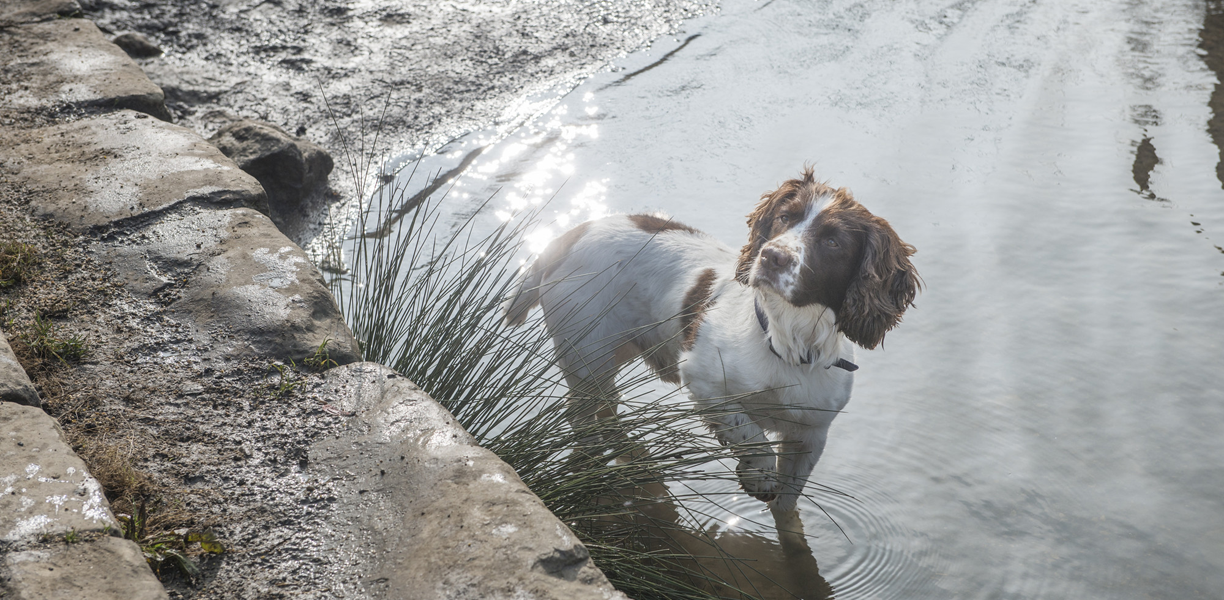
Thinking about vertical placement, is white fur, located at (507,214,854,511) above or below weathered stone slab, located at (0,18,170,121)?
below

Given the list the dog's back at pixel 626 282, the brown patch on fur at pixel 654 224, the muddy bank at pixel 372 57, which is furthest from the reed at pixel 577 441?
the muddy bank at pixel 372 57

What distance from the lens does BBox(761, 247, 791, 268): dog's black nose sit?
8.73ft

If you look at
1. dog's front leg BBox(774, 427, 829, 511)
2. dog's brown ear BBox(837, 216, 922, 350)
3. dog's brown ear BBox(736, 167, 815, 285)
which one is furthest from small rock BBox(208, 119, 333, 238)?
dog's brown ear BBox(837, 216, 922, 350)

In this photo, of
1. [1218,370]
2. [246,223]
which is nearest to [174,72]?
[246,223]

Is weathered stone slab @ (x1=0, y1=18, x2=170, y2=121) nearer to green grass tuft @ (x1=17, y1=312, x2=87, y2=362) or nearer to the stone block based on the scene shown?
the stone block

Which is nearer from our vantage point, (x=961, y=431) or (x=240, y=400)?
(x=240, y=400)

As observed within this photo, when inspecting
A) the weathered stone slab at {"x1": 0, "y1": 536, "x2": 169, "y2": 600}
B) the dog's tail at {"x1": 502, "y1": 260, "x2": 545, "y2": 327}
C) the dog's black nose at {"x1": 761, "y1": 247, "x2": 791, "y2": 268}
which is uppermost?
the dog's black nose at {"x1": 761, "y1": 247, "x2": 791, "y2": 268}

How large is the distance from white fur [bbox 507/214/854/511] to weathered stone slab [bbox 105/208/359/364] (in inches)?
29.0

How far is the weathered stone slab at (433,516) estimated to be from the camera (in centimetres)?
184

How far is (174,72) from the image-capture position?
566 cm

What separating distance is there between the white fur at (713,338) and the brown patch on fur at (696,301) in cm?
2

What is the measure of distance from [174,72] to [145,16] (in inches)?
38.6

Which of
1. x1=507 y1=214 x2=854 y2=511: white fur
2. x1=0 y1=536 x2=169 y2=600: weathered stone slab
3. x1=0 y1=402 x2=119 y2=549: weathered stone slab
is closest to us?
x1=0 y1=536 x2=169 y2=600: weathered stone slab

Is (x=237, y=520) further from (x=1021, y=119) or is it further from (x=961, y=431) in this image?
(x=1021, y=119)
